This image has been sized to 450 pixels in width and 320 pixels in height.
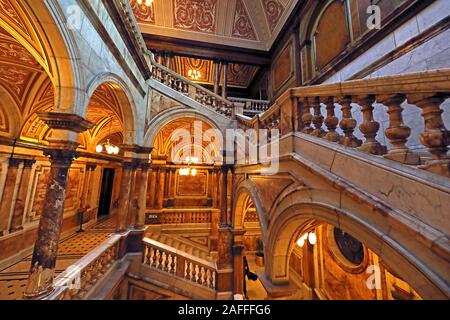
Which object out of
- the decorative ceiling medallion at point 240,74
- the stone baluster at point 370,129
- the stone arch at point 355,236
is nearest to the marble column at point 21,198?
the stone arch at point 355,236

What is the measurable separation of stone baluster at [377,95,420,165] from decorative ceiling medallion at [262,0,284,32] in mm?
9562

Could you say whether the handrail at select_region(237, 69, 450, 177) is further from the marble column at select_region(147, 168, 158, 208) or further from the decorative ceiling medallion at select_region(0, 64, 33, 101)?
the marble column at select_region(147, 168, 158, 208)

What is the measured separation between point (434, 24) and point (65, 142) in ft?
19.4

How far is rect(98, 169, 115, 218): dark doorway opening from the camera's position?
11883mm

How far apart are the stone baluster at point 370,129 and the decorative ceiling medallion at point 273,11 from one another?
369 inches

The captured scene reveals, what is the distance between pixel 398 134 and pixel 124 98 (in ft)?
18.2

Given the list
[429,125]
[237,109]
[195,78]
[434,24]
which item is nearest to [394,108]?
[429,125]

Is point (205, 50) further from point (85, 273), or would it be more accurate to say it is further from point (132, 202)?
point (85, 273)

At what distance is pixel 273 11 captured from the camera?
916cm

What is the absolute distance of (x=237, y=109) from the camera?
708cm

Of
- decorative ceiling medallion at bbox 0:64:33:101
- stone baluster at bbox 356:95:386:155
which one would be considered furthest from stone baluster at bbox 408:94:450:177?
decorative ceiling medallion at bbox 0:64:33:101

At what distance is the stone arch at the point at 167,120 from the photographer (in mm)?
6230
